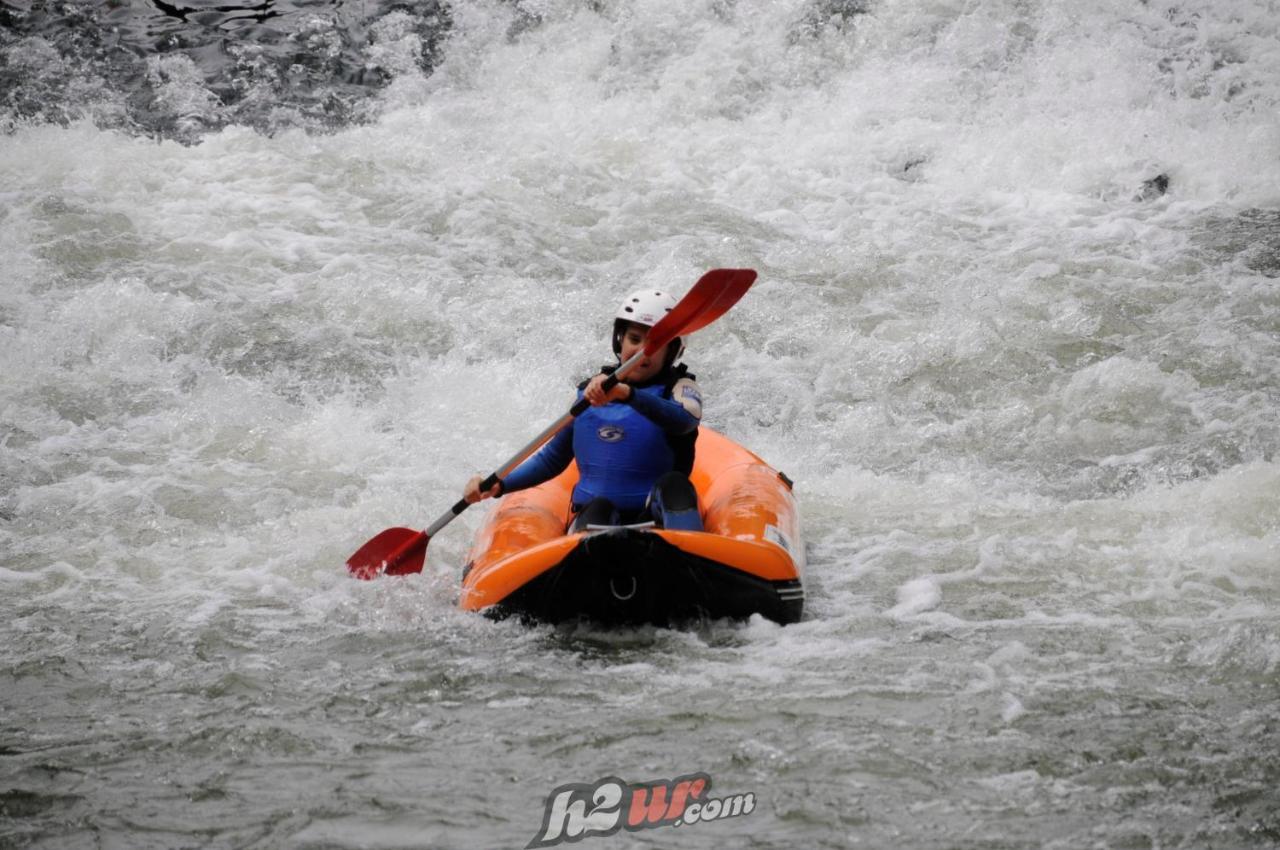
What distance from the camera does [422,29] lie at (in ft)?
37.4

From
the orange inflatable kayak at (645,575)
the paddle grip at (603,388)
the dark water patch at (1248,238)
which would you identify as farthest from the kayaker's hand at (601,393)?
the dark water patch at (1248,238)

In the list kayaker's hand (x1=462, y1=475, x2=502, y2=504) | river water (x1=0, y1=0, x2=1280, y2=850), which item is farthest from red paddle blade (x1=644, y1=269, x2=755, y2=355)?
river water (x1=0, y1=0, x2=1280, y2=850)

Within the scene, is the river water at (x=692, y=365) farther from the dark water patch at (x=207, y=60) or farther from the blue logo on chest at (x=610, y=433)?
the blue logo on chest at (x=610, y=433)

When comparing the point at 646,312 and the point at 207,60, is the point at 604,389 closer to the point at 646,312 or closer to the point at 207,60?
the point at 646,312

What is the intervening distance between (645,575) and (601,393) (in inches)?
A: 27.9

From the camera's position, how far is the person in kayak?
4812mm

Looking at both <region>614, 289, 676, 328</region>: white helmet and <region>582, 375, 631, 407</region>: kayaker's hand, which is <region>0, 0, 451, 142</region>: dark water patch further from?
<region>582, 375, 631, 407</region>: kayaker's hand

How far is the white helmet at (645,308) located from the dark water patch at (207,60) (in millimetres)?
6103

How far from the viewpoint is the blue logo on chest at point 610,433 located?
4.89m

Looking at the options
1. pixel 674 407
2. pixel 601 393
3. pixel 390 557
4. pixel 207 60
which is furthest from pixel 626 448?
pixel 207 60

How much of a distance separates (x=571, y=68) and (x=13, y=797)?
8563mm

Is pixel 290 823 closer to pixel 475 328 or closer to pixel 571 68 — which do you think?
pixel 475 328

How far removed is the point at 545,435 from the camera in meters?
4.88

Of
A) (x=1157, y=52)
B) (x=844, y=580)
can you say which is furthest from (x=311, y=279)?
(x=1157, y=52)
